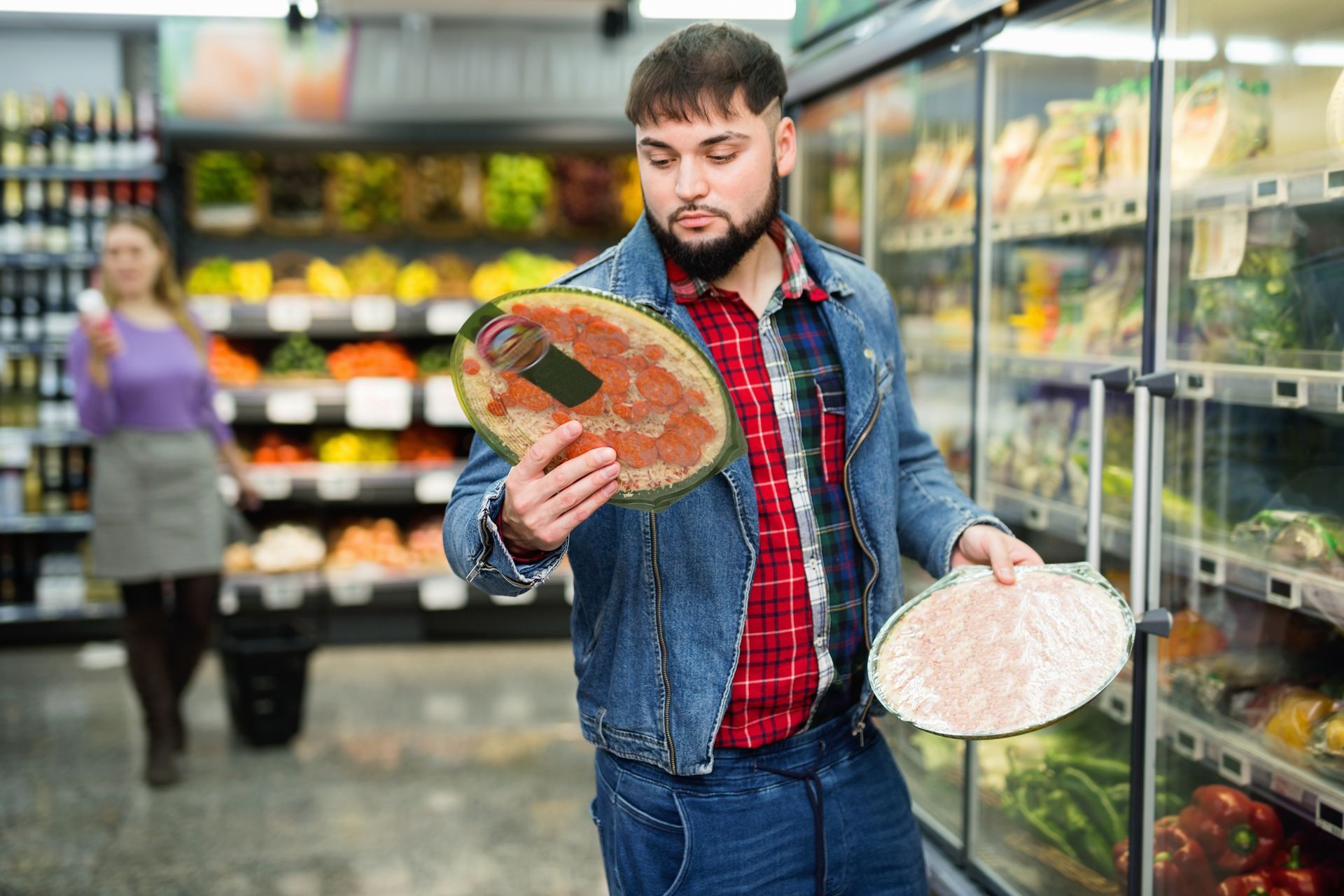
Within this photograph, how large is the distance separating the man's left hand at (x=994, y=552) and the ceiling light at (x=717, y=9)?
177 inches

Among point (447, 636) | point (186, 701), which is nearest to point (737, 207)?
point (186, 701)

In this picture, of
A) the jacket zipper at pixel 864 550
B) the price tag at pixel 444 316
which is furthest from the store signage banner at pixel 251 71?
the jacket zipper at pixel 864 550

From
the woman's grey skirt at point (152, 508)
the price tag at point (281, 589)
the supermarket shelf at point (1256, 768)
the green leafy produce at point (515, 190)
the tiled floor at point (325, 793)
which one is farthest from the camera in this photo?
the green leafy produce at point (515, 190)

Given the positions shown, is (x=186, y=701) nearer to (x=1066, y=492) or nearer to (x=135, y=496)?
(x=135, y=496)

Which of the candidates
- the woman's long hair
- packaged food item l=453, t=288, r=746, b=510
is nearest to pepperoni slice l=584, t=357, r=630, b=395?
packaged food item l=453, t=288, r=746, b=510

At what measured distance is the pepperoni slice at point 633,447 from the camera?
1499mm

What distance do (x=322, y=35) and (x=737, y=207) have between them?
5.10m

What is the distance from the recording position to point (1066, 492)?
9.57 ft

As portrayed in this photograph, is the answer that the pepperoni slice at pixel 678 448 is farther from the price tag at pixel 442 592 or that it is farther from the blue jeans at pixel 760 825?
the price tag at pixel 442 592

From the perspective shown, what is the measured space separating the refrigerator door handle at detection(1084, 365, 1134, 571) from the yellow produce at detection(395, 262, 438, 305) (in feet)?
14.3

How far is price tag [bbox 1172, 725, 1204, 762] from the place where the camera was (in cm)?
224

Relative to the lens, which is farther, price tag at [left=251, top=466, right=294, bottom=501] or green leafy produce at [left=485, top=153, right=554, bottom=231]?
green leafy produce at [left=485, top=153, right=554, bottom=231]

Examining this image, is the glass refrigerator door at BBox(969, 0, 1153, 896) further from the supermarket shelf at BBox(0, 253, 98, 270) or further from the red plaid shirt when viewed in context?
the supermarket shelf at BBox(0, 253, 98, 270)

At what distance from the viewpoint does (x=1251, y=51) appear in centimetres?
228
